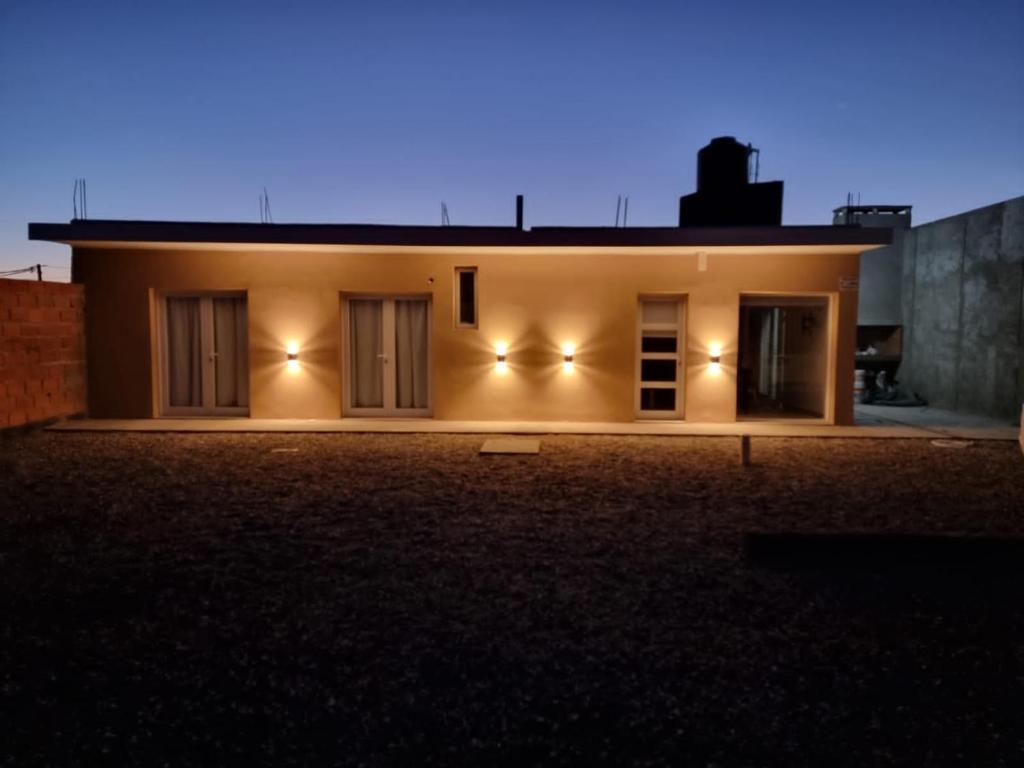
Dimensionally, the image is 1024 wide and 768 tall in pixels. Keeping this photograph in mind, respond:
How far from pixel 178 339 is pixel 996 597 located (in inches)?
449

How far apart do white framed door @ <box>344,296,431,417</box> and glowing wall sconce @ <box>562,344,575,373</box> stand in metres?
2.24

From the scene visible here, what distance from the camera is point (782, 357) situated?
13.0 meters

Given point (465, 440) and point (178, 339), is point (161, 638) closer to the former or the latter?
point (465, 440)

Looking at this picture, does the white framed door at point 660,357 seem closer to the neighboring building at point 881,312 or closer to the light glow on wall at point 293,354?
the light glow on wall at point 293,354

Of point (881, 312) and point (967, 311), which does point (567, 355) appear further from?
point (881, 312)

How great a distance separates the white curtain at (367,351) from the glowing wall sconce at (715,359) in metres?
5.34

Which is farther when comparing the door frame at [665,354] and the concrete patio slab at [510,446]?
the door frame at [665,354]

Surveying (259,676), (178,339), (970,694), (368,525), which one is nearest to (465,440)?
(368,525)

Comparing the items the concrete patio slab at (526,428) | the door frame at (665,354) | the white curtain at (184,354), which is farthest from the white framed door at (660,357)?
the white curtain at (184,354)

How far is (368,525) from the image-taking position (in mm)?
5609

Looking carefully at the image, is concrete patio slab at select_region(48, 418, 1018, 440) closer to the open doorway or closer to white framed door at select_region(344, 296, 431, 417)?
white framed door at select_region(344, 296, 431, 417)

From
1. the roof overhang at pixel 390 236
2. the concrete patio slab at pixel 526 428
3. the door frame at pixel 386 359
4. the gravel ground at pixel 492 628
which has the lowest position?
the gravel ground at pixel 492 628

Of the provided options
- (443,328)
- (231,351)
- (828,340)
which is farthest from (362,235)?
(828,340)

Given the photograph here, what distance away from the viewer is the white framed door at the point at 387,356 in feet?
37.7
